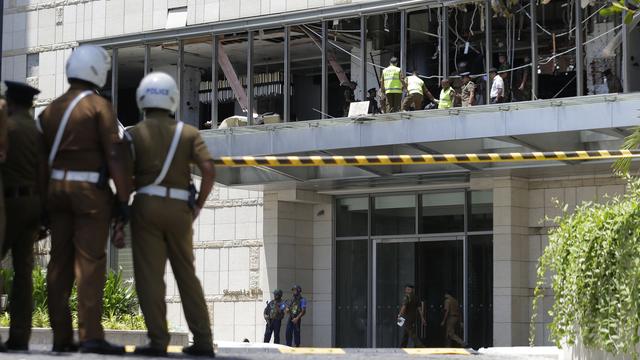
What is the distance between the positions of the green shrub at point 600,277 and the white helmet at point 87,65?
230 inches

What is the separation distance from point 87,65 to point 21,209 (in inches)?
43.9

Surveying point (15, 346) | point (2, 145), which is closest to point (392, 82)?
point (15, 346)

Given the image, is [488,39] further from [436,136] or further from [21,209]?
[21,209]

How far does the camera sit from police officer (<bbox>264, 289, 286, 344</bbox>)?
29766mm

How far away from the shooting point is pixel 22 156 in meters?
9.85

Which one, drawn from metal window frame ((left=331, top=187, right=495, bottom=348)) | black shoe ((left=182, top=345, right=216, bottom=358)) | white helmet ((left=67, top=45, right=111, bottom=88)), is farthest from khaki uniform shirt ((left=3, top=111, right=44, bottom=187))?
metal window frame ((left=331, top=187, right=495, bottom=348))

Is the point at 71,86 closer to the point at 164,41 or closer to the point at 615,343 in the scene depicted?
the point at 615,343

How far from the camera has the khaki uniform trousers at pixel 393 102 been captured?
2715 centimetres

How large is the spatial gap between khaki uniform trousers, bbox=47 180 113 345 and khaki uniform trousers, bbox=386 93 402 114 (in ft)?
58.4

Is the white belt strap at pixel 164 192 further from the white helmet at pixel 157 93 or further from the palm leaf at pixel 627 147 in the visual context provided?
the palm leaf at pixel 627 147

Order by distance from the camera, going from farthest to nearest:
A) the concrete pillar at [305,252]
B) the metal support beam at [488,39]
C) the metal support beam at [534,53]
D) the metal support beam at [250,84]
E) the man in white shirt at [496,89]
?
the concrete pillar at [305,252] < the metal support beam at [250,84] < the man in white shirt at [496,89] < the metal support beam at [488,39] < the metal support beam at [534,53]

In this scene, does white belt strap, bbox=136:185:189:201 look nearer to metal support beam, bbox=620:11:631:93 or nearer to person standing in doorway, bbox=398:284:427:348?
metal support beam, bbox=620:11:631:93

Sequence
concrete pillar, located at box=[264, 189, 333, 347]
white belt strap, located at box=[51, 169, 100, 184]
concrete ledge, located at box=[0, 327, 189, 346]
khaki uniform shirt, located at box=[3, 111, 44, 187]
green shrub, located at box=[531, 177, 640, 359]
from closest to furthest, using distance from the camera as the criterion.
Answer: white belt strap, located at box=[51, 169, 100, 184] < khaki uniform shirt, located at box=[3, 111, 44, 187] < green shrub, located at box=[531, 177, 640, 359] < concrete ledge, located at box=[0, 327, 189, 346] < concrete pillar, located at box=[264, 189, 333, 347]

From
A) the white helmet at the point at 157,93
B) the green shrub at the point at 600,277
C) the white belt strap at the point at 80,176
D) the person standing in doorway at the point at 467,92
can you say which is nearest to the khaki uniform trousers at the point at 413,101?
the person standing in doorway at the point at 467,92
